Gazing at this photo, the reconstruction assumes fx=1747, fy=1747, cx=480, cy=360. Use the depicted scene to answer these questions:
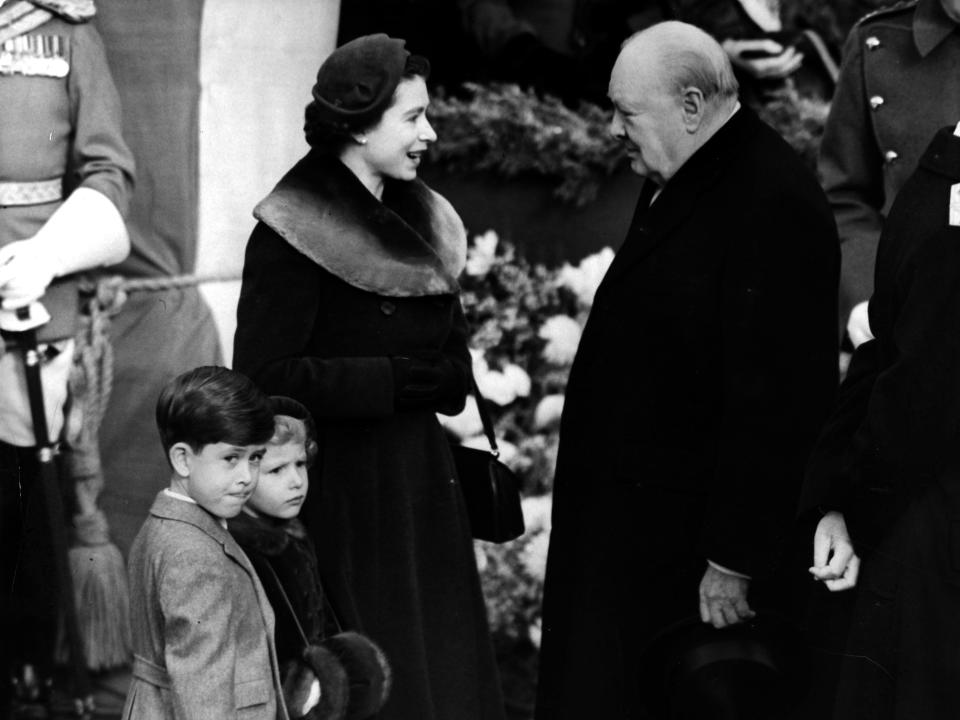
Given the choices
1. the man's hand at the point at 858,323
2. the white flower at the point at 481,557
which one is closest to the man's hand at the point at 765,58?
the man's hand at the point at 858,323

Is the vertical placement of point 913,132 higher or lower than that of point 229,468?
higher

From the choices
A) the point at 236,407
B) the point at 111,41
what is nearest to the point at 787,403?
the point at 236,407

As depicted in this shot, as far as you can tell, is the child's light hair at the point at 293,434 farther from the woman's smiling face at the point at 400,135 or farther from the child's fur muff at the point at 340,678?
the woman's smiling face at the point at 400,135

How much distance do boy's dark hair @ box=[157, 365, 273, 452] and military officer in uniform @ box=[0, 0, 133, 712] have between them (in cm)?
101

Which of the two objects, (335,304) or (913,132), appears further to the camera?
(913,132)

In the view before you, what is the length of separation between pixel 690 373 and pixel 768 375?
0.21 meters

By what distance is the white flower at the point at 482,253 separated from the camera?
5598 millimetres

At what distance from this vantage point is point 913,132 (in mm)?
5098

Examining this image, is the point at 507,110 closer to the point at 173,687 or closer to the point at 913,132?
the point at 913,132

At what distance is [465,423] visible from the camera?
220 inches

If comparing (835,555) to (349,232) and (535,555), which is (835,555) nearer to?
(349,232)

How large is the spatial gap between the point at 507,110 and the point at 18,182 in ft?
5.36

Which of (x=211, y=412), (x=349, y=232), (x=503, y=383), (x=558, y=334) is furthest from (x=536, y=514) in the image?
(x=211, y=412)

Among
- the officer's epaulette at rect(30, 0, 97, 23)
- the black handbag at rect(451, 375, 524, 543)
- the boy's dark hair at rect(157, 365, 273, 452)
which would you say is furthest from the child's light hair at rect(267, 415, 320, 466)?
the officer's epaulette at rect(30, 0, 97, 23)
